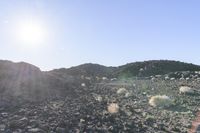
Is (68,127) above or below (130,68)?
below

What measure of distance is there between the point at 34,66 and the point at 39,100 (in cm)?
1126

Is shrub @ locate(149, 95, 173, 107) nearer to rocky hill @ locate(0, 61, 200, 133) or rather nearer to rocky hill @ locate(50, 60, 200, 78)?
rocky hill @ locate(0, 61, 200, 133)

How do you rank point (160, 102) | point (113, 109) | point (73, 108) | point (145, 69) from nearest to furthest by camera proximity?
point (73, 108), point (113, 109), point (160, 102), point (145, 69)

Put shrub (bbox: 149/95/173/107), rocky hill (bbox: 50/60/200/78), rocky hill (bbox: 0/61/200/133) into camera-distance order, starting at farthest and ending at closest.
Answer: rocky hill (bbox: 50/60/200/78), shrub (bbox: 149/95/173/107), rocky hill (bbox: 0/61/200/133)

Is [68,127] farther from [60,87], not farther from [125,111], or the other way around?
[60,87]

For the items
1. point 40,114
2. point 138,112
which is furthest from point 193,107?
point 40,114

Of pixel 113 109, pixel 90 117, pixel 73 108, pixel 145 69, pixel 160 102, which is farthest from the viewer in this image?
pixel 145 69

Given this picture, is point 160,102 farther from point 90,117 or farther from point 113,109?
point 90,117

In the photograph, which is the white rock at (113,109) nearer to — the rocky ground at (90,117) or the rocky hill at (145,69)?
the rocky ground at (90,117)

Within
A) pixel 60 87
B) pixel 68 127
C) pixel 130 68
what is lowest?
pixel 68 127

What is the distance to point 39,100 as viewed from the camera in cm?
3077

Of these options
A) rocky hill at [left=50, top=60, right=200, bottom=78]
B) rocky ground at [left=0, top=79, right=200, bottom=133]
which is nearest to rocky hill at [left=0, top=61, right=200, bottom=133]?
rocky ground at [left=0, top=79, right=200, bottom=133]

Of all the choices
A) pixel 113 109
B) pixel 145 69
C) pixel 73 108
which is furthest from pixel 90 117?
pixel 145 69

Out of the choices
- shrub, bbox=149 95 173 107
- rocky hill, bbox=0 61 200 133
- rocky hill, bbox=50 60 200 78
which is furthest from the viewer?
rocky hill, bbox=50 60 200 78
